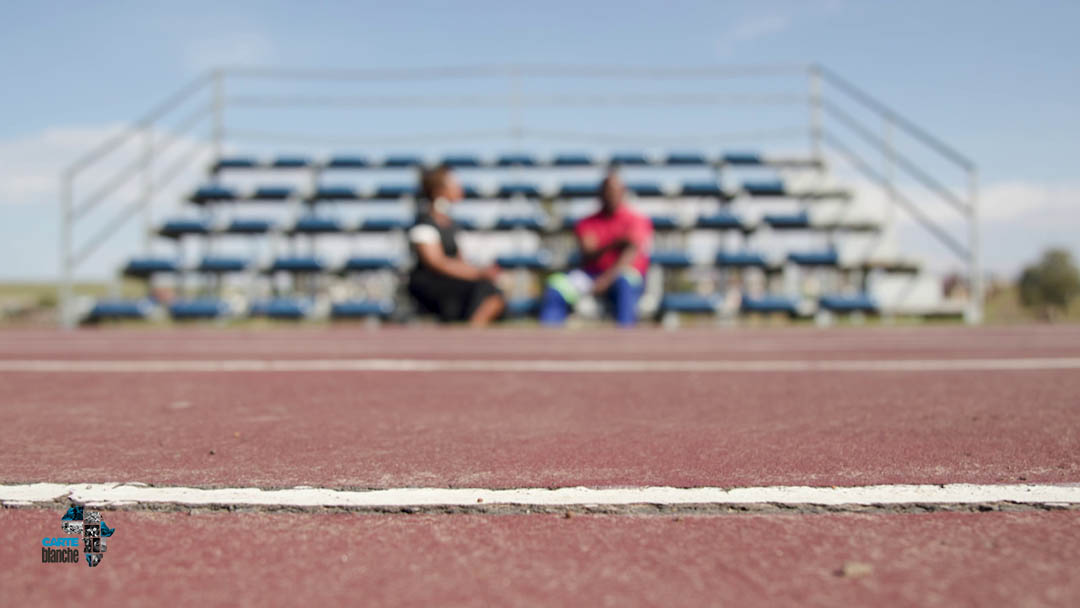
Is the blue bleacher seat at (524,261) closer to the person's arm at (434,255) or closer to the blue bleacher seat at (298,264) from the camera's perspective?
the blue bleacher seat at (298,264)

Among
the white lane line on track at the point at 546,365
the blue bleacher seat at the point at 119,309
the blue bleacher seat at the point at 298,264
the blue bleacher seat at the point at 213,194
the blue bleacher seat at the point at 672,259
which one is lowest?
the blue bleacher seat at the point at 119,309

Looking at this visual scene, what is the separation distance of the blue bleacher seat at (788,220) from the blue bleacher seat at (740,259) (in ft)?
2.78

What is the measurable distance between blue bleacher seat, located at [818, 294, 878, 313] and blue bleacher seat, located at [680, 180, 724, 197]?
2.36m

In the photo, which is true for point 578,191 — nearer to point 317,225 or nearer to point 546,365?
point 317,225

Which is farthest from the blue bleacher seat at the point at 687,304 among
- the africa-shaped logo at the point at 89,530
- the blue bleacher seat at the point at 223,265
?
the africa-shaped logo at the point at 89,530

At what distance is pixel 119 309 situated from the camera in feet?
34.9

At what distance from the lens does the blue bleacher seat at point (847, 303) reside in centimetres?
1065

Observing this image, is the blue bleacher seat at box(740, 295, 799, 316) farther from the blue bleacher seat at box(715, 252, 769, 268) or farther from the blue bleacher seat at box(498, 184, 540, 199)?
the blue bleacher seat at box(498, 184, 540, 199)

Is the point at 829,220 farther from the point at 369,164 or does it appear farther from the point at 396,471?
the point at 396,471

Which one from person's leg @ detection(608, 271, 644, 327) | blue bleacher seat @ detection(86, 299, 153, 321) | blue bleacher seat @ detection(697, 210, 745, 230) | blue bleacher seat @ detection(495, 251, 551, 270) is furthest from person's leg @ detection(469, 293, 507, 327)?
blue bleacher seat @ detection(86, 299, 153, 321)

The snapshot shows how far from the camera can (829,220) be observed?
38.7ft

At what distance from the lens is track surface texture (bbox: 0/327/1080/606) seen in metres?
0.91

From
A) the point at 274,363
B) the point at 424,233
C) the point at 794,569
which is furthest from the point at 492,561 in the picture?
the point at 424,233

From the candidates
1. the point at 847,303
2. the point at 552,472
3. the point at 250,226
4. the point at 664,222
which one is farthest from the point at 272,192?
the point at 552,472
